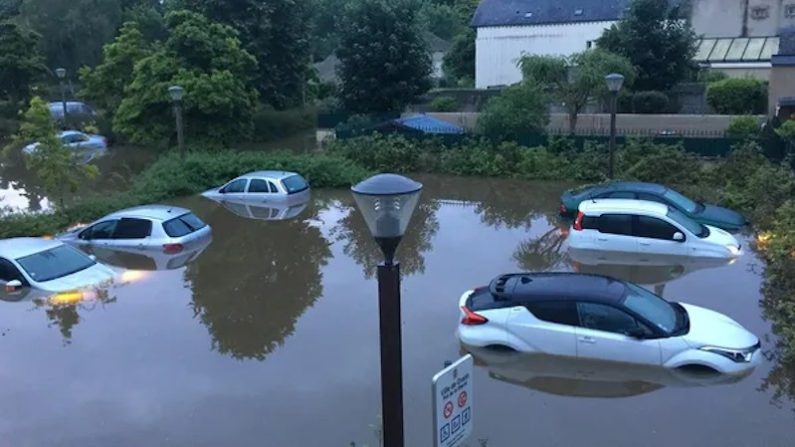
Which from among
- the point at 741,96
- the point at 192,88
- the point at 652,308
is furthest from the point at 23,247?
the point at 741,96

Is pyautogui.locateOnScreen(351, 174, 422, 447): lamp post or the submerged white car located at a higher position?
pyautogui.locateOnScreen(351, 174, 422, 447): lamp post

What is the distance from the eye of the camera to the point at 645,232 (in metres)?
17.0

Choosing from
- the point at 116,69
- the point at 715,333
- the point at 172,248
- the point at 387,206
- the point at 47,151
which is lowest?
the point at 172,248

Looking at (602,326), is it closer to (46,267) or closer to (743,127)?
(46,267)

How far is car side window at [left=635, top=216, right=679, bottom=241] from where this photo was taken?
1678cm

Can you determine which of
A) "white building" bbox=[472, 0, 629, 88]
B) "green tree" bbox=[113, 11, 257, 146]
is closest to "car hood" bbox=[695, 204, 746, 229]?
"green tree" bbox=[113, 11, 257, 146]

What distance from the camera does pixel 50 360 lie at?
41.2 feet

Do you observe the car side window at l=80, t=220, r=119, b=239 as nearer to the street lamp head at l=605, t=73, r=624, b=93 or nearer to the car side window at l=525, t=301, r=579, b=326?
the car side window at l=525, t=301, r=579, b=326

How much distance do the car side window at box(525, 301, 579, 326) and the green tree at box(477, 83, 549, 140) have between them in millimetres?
18748

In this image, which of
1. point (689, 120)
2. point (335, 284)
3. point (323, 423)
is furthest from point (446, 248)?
point (689, 120)

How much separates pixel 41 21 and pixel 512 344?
48577 millimetres

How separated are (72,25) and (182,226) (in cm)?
3788

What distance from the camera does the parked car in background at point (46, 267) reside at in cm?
1508

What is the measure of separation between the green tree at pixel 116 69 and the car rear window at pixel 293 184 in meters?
17.7
